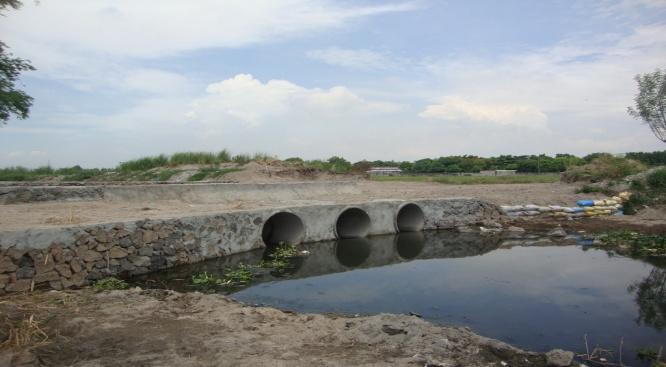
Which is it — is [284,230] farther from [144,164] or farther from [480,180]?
[480,180]

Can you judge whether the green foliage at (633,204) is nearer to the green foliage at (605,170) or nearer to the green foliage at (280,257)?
the green foliage at (605,170)

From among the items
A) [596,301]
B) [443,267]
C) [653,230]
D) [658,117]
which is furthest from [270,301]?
[658,117]

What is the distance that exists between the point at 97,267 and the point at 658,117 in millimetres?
23109

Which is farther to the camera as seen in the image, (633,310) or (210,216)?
(210,216)

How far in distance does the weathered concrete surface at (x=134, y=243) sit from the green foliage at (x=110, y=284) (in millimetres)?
229

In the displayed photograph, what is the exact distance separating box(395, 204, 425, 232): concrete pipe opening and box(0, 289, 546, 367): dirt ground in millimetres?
8082

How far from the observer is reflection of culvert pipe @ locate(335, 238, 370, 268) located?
9.44 metres

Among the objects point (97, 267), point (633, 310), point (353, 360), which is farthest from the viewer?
point (97, 267)

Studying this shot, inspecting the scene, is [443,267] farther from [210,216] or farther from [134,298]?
[134,298]

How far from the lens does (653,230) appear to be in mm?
11977

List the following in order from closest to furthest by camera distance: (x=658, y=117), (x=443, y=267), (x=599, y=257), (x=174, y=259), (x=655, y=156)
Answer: (x=174, y=259) → (x=443, y=267) → (x=599, y=257) → (x=658, y=117) → (x=655, y=156)

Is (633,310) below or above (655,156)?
below

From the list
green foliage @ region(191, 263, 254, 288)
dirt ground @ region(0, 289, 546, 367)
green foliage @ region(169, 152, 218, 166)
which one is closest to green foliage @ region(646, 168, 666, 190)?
green foliage @ region(191, 263, 254, 288)

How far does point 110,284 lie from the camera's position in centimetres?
668
